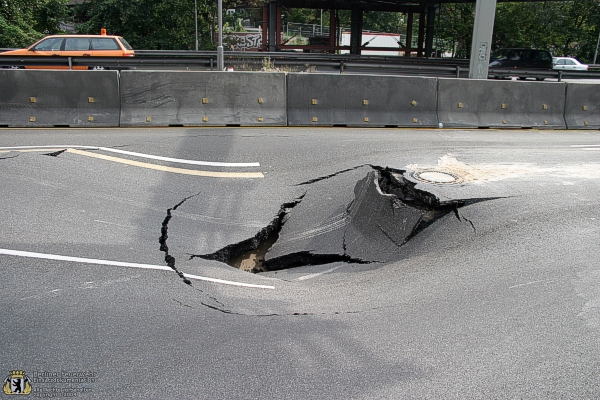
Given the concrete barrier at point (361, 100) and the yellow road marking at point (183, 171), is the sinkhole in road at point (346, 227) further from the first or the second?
the concrete barrier at point (361, 100)

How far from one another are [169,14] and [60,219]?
3207cm

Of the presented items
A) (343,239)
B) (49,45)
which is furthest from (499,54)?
(343,239)

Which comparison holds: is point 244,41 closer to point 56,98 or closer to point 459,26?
point 459,26

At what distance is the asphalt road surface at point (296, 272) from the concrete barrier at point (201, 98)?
79.3 inches

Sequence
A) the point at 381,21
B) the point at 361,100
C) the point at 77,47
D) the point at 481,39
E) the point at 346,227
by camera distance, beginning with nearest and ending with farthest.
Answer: the point at 346,227 → the point at 361,100 → the point at 481,39 → the point at 77,47 → the point at 381,21

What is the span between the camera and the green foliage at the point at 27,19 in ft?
90.3

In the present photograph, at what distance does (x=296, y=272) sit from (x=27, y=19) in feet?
104

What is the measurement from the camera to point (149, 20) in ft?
113

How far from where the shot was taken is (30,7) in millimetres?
30703

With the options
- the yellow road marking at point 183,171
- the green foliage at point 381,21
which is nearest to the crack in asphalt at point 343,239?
the yellow road marking at point 183,171

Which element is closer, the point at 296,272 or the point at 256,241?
the point at 296,272

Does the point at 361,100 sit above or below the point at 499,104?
above

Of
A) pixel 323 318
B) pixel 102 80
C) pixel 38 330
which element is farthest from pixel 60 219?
pixel 102 80

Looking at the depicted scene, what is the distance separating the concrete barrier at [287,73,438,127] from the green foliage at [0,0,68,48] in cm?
2240
